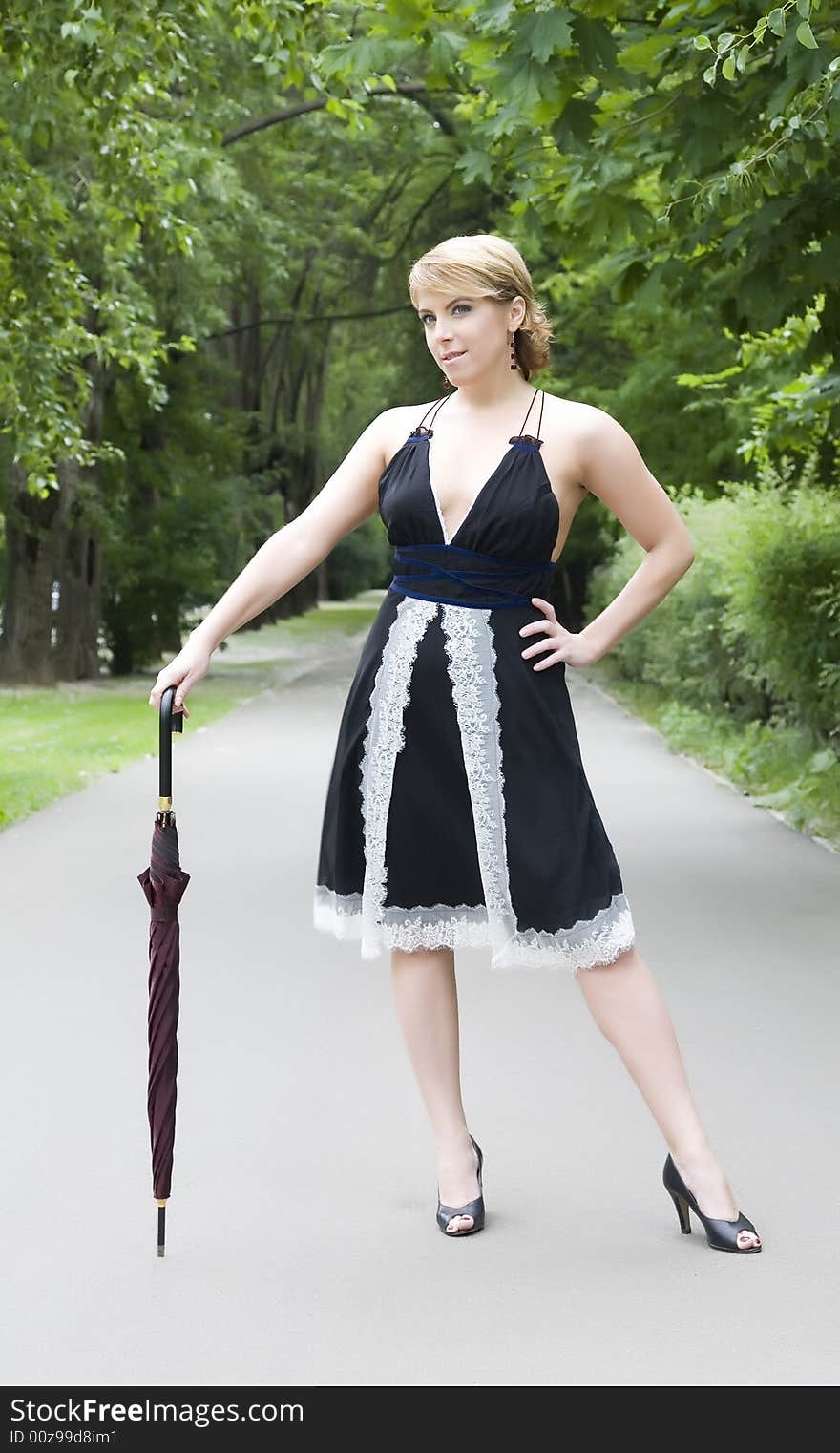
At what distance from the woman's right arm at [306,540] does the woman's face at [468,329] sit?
21 centimetres

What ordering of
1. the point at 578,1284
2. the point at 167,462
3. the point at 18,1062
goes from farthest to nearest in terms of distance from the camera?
the point at 167,462 → the point at 18,1062 → the point at 578,1284

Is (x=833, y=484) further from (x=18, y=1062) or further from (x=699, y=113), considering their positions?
(x=18, y=1062)

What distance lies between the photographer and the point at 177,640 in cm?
3228

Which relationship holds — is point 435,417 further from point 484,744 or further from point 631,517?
point 484,744

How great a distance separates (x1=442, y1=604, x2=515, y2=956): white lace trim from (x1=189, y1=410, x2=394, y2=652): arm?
0.35 metres

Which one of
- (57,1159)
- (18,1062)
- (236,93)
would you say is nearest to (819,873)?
(18,1062)

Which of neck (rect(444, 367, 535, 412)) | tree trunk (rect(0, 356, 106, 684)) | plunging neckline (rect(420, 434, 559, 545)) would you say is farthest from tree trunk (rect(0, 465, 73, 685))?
plunging neckline (rect(420, 434, 559, 545))

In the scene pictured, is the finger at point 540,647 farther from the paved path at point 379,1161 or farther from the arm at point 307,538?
the paved path at point 379,1161

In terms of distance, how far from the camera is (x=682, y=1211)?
4.38m

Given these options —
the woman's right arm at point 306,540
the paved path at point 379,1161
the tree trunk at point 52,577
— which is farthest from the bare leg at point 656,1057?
the tree trunk at point 52,577

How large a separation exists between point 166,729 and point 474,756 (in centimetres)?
65

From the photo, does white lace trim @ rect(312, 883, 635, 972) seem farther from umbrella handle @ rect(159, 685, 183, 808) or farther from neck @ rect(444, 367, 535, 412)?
neck @ rect(444, 367, 535, 412)

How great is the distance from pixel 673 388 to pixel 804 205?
18.3 metres

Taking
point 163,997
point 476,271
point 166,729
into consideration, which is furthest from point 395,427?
point 163,997
